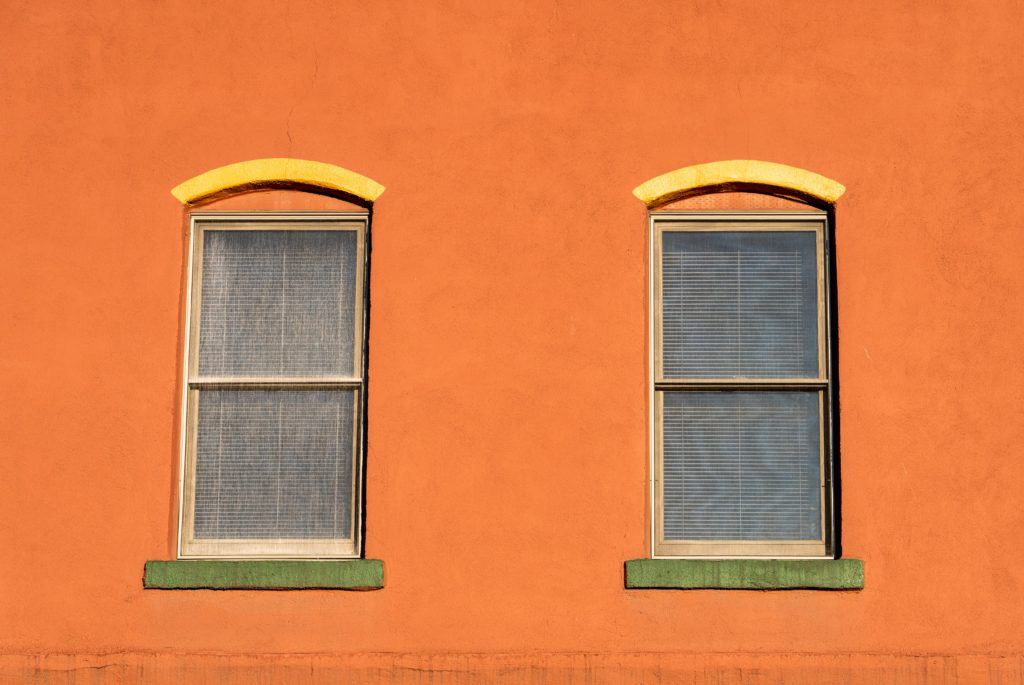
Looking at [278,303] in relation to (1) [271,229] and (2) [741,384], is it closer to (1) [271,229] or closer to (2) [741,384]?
(1) [271,229]

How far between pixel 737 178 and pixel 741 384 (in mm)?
1040

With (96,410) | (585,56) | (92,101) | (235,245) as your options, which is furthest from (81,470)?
(585,56)

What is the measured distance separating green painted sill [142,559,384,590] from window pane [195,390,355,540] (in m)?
0.22

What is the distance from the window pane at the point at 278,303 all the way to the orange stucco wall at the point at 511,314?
0.23m

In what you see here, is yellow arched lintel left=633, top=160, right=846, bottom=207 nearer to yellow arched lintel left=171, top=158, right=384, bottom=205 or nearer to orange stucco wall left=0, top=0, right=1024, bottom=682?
orange stucco wall left=0, top=0, right=1024, bottom=682

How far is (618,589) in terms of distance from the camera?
651 centimetres

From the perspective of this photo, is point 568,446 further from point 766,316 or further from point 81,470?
A: point 81,470

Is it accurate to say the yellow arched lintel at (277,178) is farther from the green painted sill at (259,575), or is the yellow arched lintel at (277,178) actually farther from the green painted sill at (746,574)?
the green painted sill at (746,574)

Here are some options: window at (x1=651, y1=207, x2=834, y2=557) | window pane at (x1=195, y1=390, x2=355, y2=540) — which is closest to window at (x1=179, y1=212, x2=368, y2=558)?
window pane at (x1=195, y1=390, x2=355, y2=540)

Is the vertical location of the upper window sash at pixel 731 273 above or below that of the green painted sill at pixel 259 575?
above

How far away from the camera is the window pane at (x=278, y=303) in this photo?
6.89 meters

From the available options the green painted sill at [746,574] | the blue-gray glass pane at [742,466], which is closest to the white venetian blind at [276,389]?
the green painted sill at [746,574]

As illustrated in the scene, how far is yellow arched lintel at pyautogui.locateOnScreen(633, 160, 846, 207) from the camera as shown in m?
6.79

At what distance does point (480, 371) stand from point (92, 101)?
2461 millimetres
